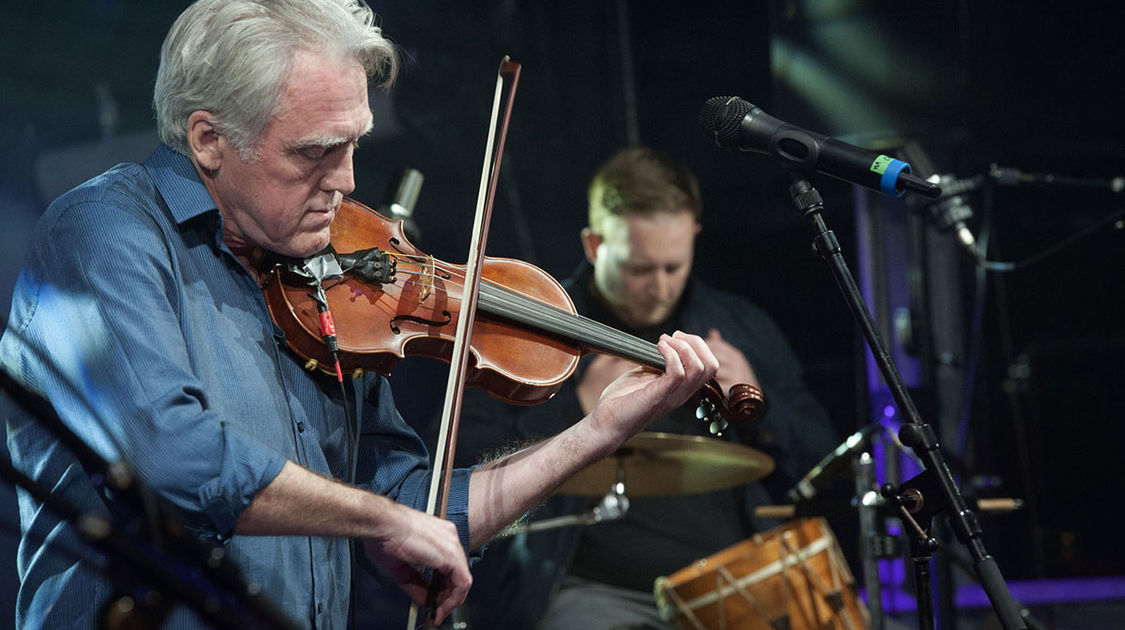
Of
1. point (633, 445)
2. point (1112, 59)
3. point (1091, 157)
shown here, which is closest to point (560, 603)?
point (633, 445)

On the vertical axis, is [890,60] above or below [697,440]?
above

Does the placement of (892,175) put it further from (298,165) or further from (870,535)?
(870,535)

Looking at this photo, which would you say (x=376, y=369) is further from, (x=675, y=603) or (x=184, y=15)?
(x=675, y=603)

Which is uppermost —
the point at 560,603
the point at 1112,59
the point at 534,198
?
the point at 1112,59

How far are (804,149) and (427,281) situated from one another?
738 mm

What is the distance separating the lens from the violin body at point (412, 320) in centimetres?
187

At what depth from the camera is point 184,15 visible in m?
1.84

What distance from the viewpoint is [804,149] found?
75.1 inches

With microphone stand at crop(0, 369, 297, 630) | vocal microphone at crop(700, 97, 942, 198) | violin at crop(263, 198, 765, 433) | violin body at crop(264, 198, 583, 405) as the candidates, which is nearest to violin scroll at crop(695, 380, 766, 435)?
violin at crop(263, 198, 765, 433)

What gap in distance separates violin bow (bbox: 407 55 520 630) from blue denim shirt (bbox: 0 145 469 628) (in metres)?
0.25

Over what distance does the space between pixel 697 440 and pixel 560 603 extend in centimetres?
84

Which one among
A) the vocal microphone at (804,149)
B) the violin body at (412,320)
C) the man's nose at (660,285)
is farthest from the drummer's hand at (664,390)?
the man's nose at (660,285)

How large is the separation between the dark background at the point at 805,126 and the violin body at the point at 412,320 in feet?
5.80

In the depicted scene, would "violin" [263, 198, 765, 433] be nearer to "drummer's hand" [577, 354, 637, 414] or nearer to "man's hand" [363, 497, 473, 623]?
"man's hand" [363, 497, 473, 623]
